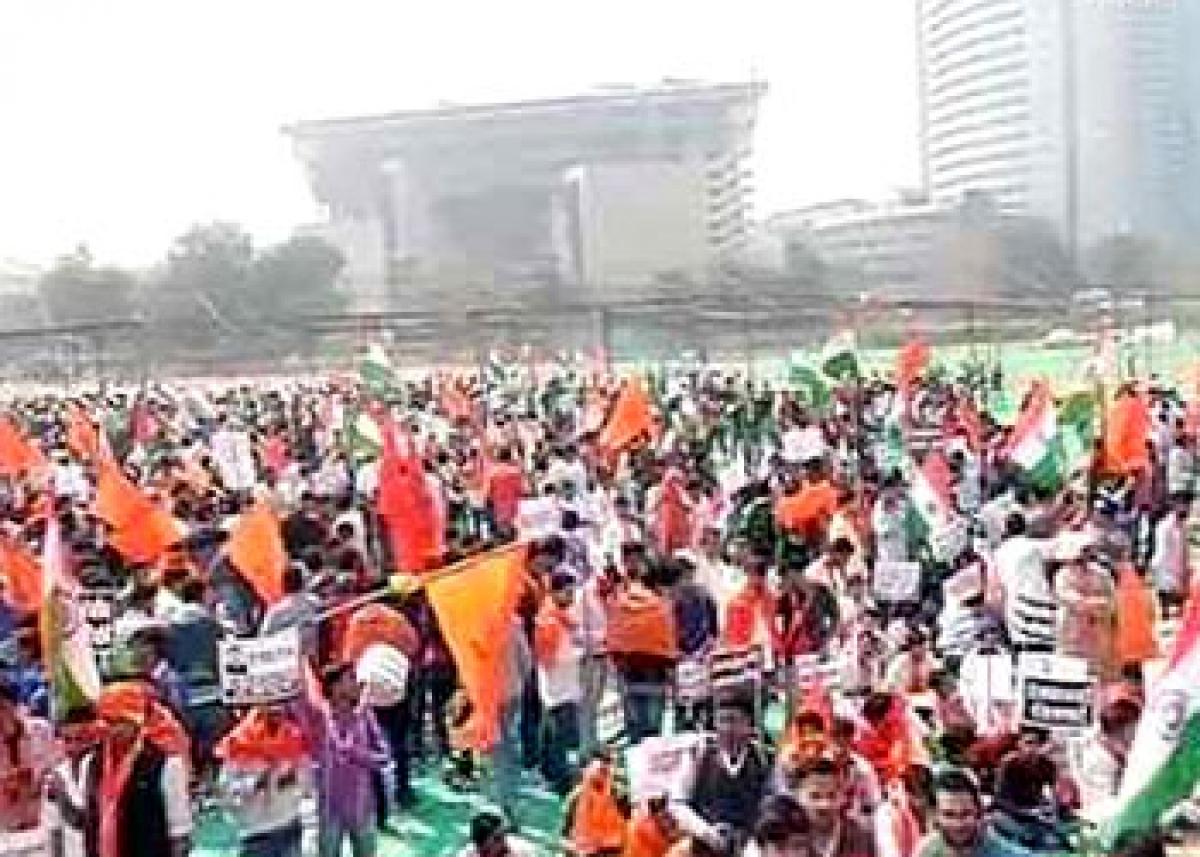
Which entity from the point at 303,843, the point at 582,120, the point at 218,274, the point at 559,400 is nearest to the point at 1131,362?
the point at 559,400

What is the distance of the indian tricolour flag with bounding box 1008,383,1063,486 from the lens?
15.1 meters

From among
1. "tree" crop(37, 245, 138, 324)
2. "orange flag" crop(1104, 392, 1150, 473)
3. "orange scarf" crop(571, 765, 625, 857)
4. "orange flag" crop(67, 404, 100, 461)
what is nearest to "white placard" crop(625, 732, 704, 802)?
"orange scarf" crop(571, 765, 625, 857)

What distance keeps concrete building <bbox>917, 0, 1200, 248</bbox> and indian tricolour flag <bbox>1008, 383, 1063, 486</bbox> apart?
55.8 metres

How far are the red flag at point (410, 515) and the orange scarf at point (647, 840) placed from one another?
562cm

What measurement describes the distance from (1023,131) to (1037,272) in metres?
17.9

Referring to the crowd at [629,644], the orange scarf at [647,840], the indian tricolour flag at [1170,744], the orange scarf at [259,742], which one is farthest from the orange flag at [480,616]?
the indian tricolour flag at [1170,744]

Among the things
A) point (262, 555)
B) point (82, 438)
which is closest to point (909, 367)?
point (82, 438)

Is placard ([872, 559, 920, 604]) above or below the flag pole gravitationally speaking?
below

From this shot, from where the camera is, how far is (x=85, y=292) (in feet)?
200

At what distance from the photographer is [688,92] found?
84938 millimetres

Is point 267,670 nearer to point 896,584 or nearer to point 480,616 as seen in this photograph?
point 480,616

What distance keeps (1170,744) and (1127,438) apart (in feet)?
31.1

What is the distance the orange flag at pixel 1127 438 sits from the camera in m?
15.5

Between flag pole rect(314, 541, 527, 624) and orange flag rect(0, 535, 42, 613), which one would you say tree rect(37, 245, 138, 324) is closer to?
orange flag rect(0, 535, 42, 613)
